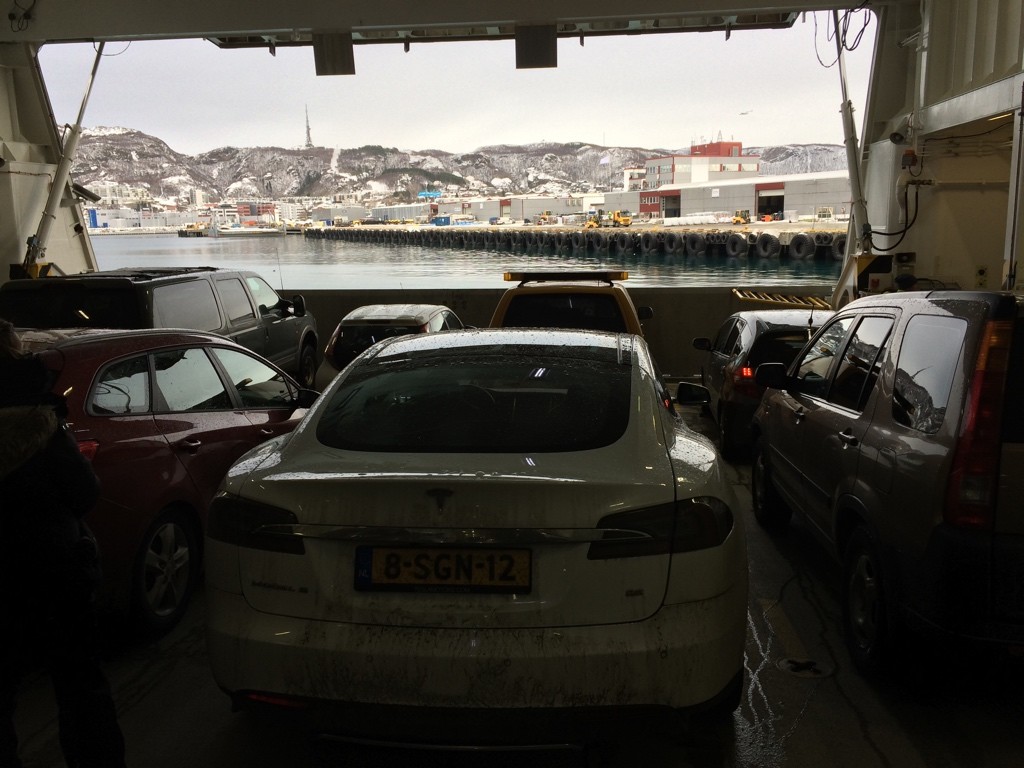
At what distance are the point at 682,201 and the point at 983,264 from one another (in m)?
43.6

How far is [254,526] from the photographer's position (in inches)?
104

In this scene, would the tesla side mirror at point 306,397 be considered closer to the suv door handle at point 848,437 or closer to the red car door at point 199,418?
the red car door at point 199,418

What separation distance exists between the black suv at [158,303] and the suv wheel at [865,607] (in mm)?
6129

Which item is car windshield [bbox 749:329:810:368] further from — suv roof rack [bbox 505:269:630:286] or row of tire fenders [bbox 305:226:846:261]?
row of tire fenders [bbox 305:226:846:261]

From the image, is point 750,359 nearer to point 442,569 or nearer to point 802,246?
point 442,569

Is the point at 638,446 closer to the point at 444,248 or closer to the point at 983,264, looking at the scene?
the point at 983,264

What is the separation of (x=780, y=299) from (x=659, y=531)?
11.5 meters

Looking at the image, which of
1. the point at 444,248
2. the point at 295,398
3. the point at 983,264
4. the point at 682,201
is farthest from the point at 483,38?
the point at 682,201

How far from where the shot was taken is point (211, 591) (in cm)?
274

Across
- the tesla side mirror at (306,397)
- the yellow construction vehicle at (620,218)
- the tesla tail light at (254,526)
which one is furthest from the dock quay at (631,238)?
the tesla tail light at (254,526)

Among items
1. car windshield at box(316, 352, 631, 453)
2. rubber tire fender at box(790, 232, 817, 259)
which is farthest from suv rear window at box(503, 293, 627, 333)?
rubber tire fender at box(790, 232, 817, 259)

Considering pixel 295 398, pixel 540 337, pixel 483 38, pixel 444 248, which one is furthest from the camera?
pixel 444 248

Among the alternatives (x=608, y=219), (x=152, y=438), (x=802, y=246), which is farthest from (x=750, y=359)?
(x=608, y=219)

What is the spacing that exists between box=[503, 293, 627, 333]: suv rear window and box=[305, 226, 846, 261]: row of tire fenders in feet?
83.8
